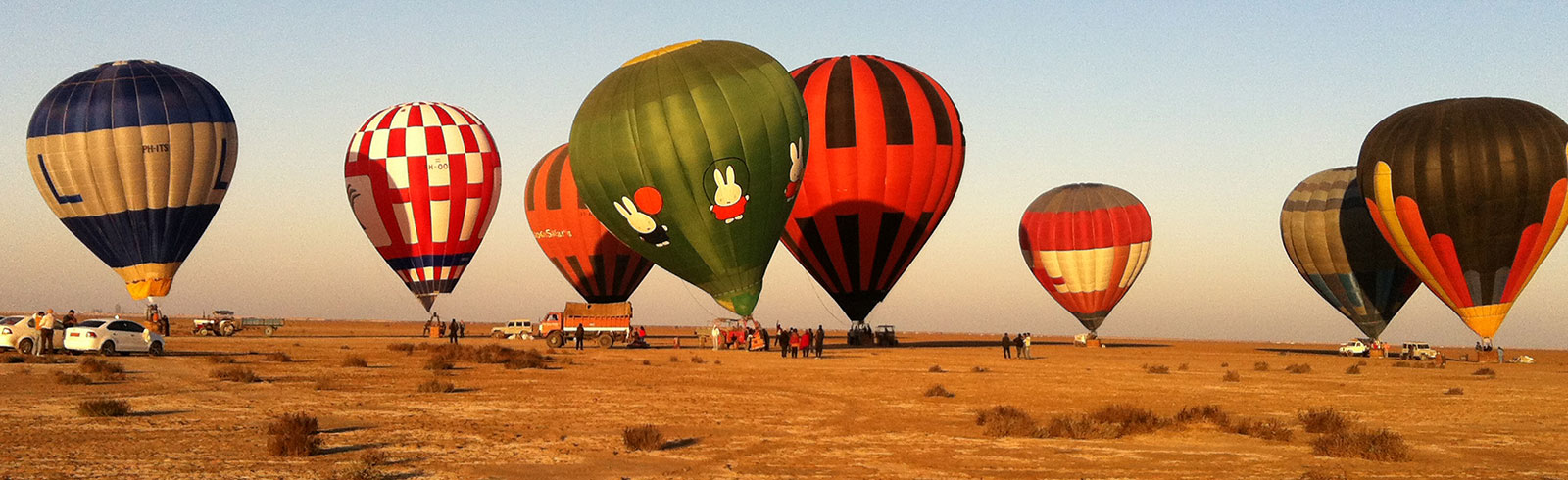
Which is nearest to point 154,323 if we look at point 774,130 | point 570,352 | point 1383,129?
point 570,352

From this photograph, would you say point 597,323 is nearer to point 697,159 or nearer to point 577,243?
point 577,243

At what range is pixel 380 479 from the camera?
47.4 ft

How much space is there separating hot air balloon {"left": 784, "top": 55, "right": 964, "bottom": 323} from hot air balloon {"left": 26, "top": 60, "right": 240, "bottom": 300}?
26.5 meters

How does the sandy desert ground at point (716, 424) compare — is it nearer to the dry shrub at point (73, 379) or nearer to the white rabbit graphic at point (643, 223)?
the dry shrub at point (73, 379)

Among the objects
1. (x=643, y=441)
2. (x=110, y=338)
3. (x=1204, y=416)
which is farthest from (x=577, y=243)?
(x=643, y=441)

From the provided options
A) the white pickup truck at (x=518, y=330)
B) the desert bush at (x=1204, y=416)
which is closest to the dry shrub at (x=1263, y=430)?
the desert bush at (x=1204, y=416)

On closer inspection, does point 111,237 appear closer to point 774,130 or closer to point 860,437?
point 774,130

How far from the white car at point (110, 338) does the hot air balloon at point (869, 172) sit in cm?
2436

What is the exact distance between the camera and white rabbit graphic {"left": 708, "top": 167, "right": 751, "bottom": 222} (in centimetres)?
3709

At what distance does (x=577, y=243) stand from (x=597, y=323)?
841cm

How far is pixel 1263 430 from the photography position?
69.6 ft

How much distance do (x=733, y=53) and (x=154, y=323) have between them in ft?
110

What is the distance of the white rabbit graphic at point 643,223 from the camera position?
124 feet

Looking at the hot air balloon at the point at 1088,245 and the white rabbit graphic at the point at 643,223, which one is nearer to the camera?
the white rabbit graphic at the point at 643,223
